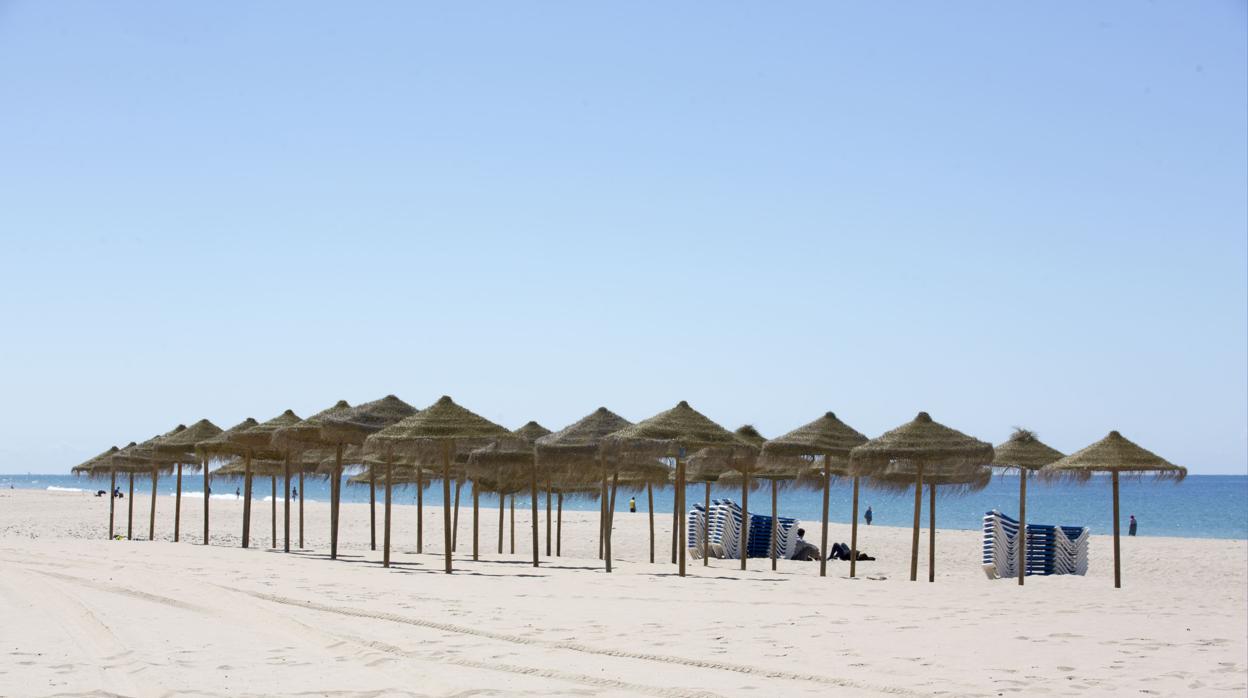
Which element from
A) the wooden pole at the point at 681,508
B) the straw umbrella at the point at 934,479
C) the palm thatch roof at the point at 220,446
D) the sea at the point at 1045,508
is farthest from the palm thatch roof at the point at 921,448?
the sea at the point at 1045,508

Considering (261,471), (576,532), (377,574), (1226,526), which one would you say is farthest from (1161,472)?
(1226,526)

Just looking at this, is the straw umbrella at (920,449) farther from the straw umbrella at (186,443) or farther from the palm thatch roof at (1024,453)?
the straw umbrella at (186,443)

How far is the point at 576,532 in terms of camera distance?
118 ft

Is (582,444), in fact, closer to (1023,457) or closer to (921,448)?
(921,448)

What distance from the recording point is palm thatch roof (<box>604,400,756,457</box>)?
16.5 metres

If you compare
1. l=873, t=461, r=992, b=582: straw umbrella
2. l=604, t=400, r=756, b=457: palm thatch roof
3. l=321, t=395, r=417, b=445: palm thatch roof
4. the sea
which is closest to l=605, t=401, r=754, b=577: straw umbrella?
l=604, t=400, r=756, b=457: palm thatch roof

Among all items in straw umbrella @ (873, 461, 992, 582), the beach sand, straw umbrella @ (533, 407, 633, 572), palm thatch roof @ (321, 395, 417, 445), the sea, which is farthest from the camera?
the sea

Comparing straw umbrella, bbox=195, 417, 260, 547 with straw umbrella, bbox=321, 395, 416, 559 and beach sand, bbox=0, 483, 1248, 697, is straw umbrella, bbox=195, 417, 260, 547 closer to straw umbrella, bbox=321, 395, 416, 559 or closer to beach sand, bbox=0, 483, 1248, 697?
straw umbrella, bbox=321, 395, 416, 559

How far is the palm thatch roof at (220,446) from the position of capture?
21875 mm

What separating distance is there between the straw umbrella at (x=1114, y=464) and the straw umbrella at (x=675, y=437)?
14.3ft

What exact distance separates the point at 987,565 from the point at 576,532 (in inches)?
700

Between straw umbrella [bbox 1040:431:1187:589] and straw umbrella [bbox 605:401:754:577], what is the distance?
4.36 metres

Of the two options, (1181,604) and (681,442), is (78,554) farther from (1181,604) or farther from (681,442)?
(1181,604)

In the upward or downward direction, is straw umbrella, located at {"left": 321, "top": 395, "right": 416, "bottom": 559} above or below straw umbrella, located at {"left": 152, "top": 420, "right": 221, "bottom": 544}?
above
